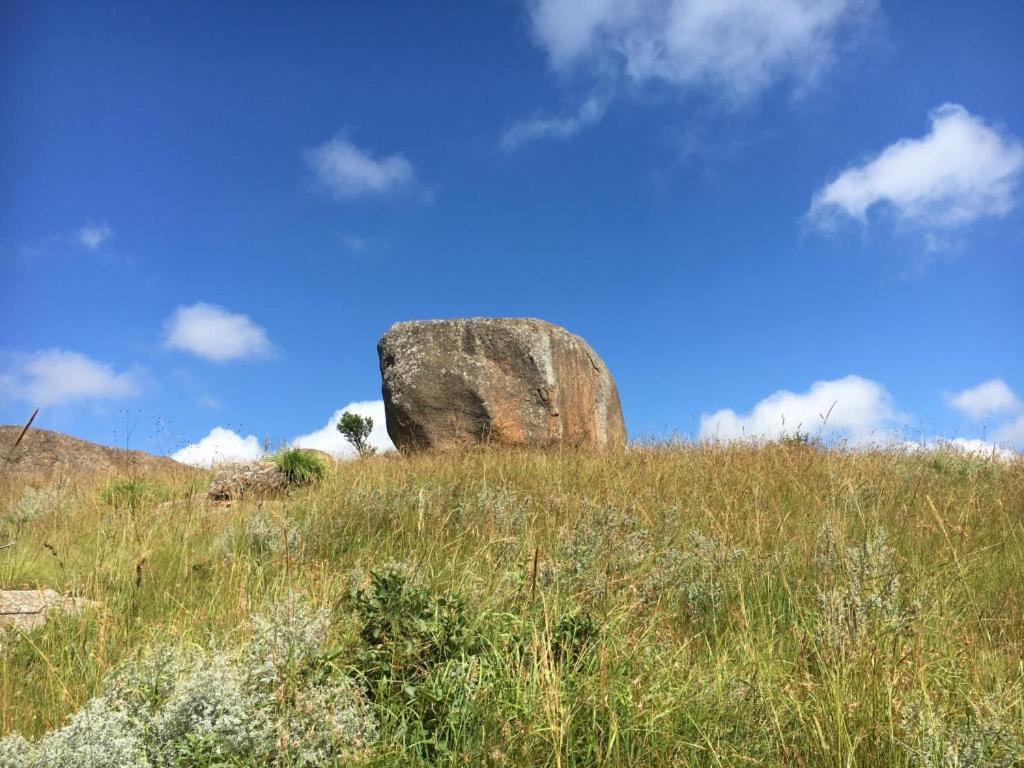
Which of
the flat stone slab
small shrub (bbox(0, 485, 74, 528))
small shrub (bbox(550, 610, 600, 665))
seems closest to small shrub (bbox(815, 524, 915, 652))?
small shrub (bbox(550, 610, 600, 665))

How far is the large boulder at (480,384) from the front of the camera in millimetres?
10641

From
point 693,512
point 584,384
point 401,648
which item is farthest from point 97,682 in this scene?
point 584,384

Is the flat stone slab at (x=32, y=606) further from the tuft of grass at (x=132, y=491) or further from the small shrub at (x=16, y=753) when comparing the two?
the tuft of grass at (x=132, y=491)

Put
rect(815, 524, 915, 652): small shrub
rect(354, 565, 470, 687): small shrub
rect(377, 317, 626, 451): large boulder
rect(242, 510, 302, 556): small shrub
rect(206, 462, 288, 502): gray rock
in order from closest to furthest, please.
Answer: rect(354, 565, 470, 687): small shrub → rect(815, 524, 915, 652): small shrub → rect(242, 510, 302, 556): small shrub → rect(206, 462, 288, 502): gray rock → rect(377, 317, 626, 451): large boulder

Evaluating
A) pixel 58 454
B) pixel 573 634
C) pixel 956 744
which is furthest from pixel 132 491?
pixel 58 454

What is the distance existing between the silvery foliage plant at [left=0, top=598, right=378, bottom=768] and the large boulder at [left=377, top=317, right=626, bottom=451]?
26.5 ft

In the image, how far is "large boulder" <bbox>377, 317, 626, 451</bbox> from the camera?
10.6 m

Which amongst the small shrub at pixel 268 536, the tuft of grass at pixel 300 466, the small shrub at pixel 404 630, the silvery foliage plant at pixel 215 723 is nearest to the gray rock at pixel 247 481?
the tuft of grass at pixel 300 466

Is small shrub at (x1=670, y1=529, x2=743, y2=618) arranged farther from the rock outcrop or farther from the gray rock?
the rock outcrop

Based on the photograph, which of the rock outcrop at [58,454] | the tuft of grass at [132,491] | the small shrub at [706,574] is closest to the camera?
the small shrub at [706,574]

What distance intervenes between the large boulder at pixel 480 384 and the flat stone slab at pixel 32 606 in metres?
6.35

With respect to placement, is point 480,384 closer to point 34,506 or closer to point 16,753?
point 34,506

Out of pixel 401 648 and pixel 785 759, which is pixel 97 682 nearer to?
pixel 401 648

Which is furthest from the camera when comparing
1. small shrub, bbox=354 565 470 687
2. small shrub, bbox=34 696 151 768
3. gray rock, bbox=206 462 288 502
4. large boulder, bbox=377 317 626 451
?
large boulder, bbox=377 317 626 451
